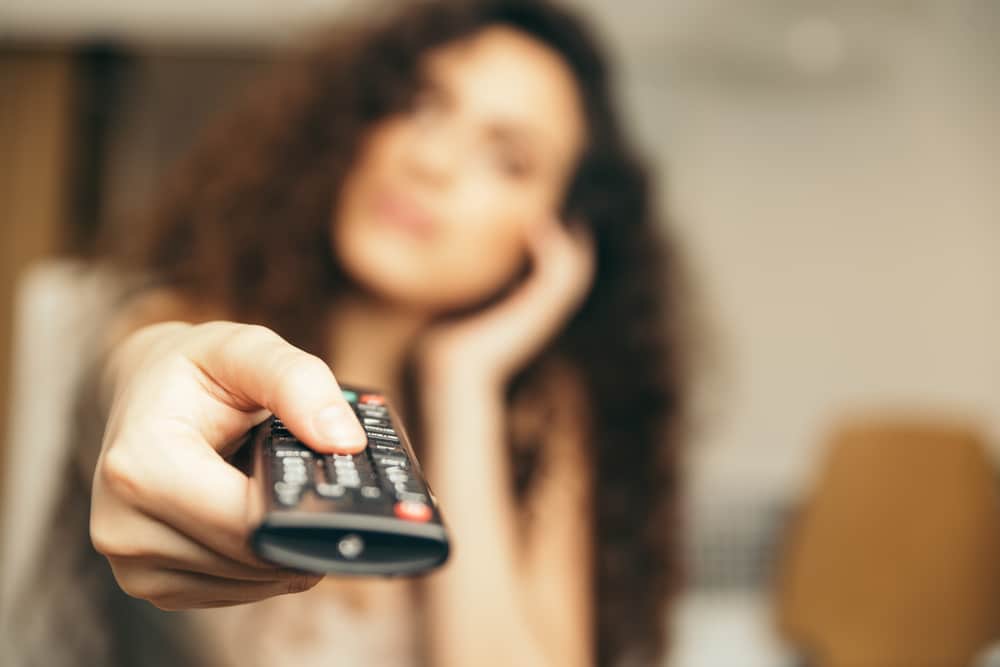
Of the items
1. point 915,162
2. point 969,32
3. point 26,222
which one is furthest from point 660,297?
point 26,222

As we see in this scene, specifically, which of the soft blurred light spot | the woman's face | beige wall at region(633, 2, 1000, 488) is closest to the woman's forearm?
the woman's face

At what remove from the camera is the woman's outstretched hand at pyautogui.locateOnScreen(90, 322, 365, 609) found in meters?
0.19

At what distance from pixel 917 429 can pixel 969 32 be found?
70 cm

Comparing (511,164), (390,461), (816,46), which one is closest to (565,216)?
(511,164)

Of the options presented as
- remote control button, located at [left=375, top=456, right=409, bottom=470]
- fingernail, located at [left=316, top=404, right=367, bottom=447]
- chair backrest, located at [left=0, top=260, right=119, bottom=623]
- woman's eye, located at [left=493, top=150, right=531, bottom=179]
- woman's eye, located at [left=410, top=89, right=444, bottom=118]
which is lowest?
chair backrest, located at [left=0, top=260, right=119, bottom=623]

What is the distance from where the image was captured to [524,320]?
862 millimetres

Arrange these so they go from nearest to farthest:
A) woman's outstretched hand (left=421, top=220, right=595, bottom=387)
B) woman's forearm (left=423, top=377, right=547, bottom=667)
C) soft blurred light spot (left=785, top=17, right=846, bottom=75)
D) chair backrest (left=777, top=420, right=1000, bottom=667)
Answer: woman's forearm (left=423, top=377, right=547, bottom=667) → woman's outstretched hand (left=421, top=220, right=595, bottom=387) → chair backrest (left=777, top=420, right=1000, bottom=667) → soft blurred light spot (left=785, top=17, right=846, bottom=75)

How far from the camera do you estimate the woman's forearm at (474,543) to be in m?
0.69

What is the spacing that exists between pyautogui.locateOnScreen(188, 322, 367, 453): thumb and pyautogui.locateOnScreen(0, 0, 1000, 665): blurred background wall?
102 centimetres

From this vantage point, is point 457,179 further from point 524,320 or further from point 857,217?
point 857,217

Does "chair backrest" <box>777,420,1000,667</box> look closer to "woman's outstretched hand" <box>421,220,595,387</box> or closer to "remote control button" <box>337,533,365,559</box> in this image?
"woman's outstretched hand" <box>421,220,595,387</box>

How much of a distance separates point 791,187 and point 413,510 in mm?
1268


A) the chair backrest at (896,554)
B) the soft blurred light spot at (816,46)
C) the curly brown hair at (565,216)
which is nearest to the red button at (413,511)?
the curly brown hair at (565,216)

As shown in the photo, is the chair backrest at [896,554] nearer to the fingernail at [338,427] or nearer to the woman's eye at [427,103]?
Result: the woman's eye at [427,103]
